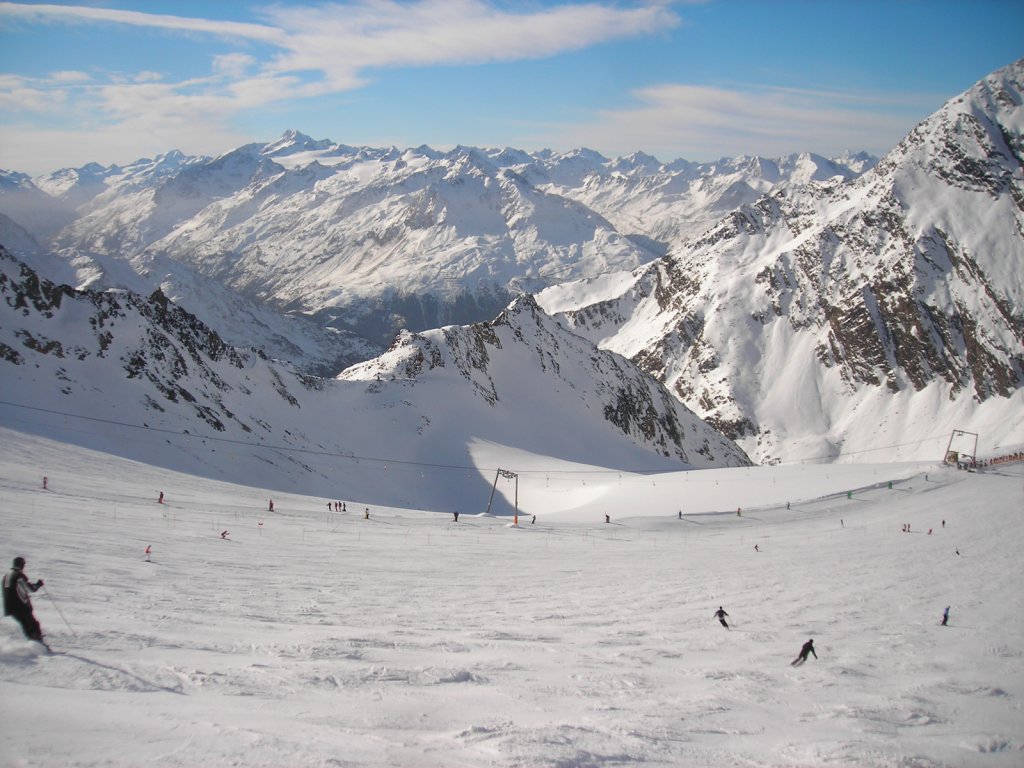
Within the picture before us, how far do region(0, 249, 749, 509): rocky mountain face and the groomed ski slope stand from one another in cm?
2626

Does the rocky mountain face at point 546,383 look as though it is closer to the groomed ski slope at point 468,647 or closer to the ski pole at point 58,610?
A: the groomed ski slope at point 468,647

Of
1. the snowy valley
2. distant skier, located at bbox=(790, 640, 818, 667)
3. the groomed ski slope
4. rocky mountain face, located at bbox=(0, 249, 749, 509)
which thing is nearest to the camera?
the groomed ski slope

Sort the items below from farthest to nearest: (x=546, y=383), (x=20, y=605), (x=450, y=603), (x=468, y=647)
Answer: (x=546, y=383) → (x=450, y=603) → (x=468, y=647) → (x=20, y=605)

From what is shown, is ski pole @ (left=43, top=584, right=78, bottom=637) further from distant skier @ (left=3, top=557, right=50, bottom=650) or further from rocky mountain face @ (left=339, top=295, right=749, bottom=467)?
rocky mountain face @ (left=339, top=295, right=749, bottom=467)

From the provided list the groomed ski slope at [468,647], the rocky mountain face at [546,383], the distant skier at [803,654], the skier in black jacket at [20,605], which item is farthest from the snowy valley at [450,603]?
the rocky mountain face at [546,383]

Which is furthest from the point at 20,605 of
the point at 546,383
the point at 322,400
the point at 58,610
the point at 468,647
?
the point at 546,383

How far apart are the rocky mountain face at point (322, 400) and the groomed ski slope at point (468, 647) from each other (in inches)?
1034

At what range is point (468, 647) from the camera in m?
18.2

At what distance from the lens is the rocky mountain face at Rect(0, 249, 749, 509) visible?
2692 inches

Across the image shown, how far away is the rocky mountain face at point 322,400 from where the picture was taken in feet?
224

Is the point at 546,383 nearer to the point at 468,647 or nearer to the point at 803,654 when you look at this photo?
the point at 803,654

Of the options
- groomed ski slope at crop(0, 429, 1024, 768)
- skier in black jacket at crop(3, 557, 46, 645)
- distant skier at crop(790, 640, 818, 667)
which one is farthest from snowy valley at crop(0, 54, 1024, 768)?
distant skier at crop(790, 640, 818, 667)

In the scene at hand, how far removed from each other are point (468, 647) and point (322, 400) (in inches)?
3395

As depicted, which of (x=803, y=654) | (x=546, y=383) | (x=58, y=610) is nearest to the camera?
(x=58, y=610)
